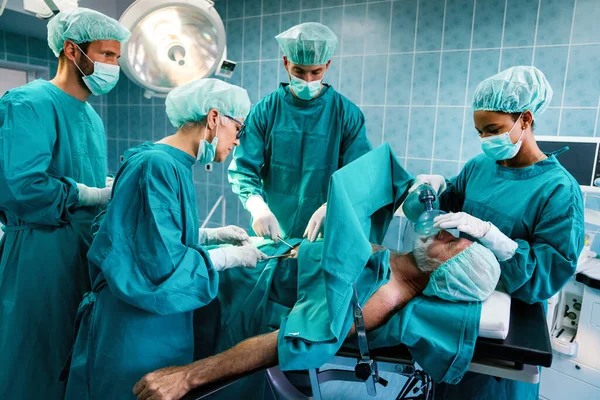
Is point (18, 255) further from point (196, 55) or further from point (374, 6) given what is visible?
point (374, 6)

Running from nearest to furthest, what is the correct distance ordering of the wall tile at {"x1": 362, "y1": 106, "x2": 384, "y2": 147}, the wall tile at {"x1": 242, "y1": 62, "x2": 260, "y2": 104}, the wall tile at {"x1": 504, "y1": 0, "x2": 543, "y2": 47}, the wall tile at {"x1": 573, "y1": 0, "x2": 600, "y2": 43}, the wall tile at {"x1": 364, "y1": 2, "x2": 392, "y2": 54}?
the wall tile at {"x1": 573, "y1": 0, "x2": 600, "y2": 43} → the wall tile at {"x1": 504, "y1": 0, "x2": 543, "y2": 47} → the wall tile at {"x1": 364, "y1": 2, "x2": 392, "y2": 54} → the wall tile at {"x1": 362, "y1": 106, "x2": 384, "y2": 147} → the wall tile at {"x1": 242, "y1": 62, "x2": 260, "y2": 104}

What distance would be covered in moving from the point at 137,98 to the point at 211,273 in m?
3.16

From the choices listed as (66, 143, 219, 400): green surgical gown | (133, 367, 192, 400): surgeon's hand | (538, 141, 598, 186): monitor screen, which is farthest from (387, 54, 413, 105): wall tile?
(133, 367, 192, 400): surgeon's hand

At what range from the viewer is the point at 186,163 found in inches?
46.9

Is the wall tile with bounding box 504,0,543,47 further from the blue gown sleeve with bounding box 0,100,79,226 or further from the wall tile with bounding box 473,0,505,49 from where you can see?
the blue gown sleeve with bounding box 0,100,79,226

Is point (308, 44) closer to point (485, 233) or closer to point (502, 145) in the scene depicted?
point (502, 145)

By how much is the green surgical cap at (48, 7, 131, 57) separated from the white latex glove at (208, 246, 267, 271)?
0.92 m

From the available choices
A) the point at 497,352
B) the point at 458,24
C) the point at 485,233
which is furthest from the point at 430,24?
the point at 497,352

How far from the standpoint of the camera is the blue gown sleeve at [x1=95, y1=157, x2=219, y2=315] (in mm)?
1007

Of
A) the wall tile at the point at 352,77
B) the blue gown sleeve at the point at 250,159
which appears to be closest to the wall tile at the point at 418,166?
the wall tile at the point at 352,77

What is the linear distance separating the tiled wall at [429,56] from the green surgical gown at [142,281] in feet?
6.37

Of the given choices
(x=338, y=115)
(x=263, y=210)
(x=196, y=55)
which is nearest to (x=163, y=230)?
(x=263, y=210)

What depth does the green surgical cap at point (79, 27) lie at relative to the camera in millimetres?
1482

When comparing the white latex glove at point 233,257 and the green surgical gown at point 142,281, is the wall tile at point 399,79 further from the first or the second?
the green surgical gown at point 142,281
